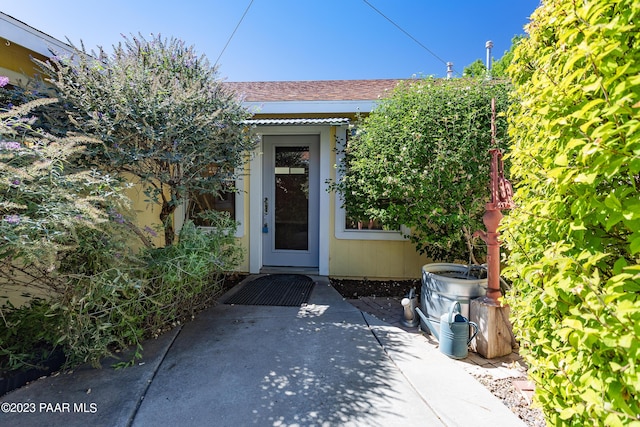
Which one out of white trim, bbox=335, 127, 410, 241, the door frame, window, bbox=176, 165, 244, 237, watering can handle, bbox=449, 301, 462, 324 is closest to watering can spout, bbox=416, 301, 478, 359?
watering can handle, bbox=449, 301, 462, 324

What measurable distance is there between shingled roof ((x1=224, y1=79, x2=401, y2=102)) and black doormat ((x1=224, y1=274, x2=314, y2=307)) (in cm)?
289

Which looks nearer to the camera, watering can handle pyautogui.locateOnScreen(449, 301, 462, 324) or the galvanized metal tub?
watering can handle pyautogui.locateOnScreen(449, 301, 462, 324)

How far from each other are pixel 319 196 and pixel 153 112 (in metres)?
3.08

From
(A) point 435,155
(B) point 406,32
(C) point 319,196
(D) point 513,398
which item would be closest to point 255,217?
(C) point 319,196

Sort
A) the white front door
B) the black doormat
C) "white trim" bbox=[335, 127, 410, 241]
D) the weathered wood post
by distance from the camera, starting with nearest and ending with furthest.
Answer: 1. the weathered wood post
2. the black doormat
3. "white trim" bbox=[335, 127, 410, 241]
4. the white front door

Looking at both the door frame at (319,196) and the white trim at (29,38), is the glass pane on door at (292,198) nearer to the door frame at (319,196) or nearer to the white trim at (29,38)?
the door frame at (319,196)

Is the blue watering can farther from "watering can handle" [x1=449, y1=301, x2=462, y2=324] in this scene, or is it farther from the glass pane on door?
the glass pane on door

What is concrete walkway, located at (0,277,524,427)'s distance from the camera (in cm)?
217

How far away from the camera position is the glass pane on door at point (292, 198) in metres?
5.95

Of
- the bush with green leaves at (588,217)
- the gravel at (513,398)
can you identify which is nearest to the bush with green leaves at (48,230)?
the bush with green leaves at (588,217)

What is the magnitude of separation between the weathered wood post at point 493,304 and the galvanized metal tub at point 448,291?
0.14 metres

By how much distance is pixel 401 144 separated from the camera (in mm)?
3816

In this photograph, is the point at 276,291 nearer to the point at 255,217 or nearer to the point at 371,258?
the point at 255,217

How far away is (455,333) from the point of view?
3016 millimetres
